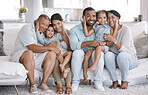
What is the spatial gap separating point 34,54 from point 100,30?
0.93 m

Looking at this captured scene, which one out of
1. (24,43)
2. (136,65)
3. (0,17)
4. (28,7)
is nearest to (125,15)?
(28,7)

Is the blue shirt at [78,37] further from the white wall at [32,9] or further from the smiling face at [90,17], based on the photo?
the white wall at [32,9]

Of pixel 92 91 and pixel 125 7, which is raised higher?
pixel 125 7

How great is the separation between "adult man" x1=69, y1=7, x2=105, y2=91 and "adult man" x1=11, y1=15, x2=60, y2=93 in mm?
A: 277

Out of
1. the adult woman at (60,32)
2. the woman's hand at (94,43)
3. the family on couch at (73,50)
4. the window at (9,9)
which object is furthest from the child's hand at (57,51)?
the window at (9,9)

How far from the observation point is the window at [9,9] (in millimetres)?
6492

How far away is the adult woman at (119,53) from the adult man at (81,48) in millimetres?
131

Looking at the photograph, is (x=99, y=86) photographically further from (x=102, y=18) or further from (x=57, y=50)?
(x=102, y=18)

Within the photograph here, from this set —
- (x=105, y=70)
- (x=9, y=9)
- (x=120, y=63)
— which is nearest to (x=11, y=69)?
(x=105, y=70)

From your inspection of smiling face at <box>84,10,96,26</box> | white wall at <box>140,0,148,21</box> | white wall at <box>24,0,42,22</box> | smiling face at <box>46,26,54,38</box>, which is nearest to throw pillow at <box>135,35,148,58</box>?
smiling face at <box>84,10,96,26</box>

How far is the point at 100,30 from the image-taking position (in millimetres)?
3262

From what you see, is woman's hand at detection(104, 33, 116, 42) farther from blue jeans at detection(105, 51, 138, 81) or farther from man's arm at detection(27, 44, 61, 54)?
man's arm at detection(27, 44, 61, 54)

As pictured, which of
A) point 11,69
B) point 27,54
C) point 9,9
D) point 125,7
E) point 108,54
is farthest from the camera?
point 125,7

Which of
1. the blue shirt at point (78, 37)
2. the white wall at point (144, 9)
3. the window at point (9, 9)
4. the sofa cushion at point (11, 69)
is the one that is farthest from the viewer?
the window at point (9, 9)
